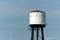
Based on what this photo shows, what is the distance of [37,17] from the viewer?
150000mm

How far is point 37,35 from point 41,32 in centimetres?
151

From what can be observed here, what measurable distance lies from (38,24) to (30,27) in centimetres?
315

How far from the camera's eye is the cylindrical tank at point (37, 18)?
14975 centimetres

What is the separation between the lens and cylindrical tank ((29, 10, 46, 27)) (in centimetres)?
14975

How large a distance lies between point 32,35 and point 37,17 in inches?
223

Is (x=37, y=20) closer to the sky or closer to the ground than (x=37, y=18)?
closer to the ground

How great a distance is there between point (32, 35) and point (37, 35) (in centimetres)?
131

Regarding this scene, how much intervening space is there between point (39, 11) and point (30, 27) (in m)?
5.08

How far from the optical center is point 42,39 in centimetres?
15262

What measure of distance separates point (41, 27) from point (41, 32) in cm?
182

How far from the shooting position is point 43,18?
150750 mm

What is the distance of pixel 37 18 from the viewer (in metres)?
150

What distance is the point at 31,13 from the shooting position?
151m

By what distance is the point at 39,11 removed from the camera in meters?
150
